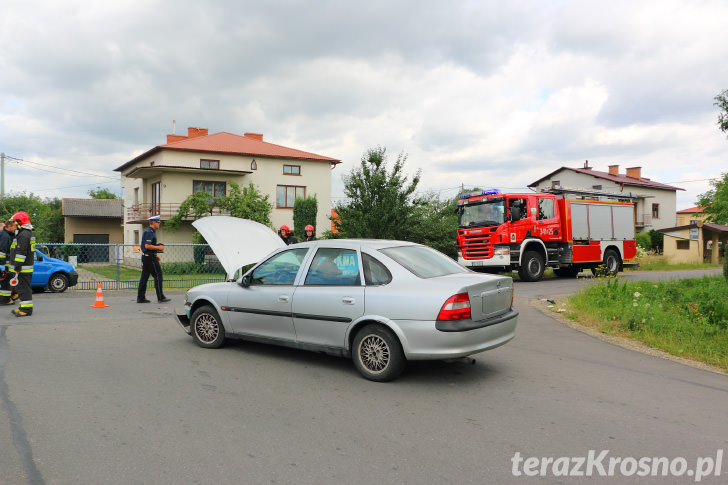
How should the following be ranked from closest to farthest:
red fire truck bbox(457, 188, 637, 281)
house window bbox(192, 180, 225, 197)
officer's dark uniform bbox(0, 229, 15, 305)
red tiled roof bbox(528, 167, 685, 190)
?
officer's dark uniform bbox(0, 229, 15, 305)
red fire truck bbox(457, 188, 637, 281)
house window bbox(192, 180, 225, 197)
red tiled roof bbox(528, 167, 685, 190)

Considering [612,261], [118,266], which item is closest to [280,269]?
[118,266]

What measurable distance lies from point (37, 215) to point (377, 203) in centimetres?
4546

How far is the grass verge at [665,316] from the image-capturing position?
702 cm

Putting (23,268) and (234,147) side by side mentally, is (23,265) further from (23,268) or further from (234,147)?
(234,147)

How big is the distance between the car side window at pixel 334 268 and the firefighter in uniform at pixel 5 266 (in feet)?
25.4

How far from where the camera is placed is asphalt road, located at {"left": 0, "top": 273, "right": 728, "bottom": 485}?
130 inches

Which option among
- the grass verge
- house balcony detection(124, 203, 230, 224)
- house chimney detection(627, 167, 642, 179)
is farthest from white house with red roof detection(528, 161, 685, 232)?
the grass verge

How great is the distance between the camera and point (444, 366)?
5.96 metres

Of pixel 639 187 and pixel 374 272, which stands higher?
pixel 639 187

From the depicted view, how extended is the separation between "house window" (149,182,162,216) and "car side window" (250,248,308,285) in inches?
1125

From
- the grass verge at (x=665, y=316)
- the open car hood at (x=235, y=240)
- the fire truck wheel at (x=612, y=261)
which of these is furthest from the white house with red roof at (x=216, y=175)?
the grass verge at (x=665, y=316)

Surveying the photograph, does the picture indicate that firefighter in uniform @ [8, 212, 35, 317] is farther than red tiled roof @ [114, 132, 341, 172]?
No

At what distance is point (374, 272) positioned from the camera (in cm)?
549

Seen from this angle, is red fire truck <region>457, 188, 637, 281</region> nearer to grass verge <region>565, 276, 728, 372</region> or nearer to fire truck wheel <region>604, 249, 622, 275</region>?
fire truck wheel <region>604, 249, 622, 275</region>
